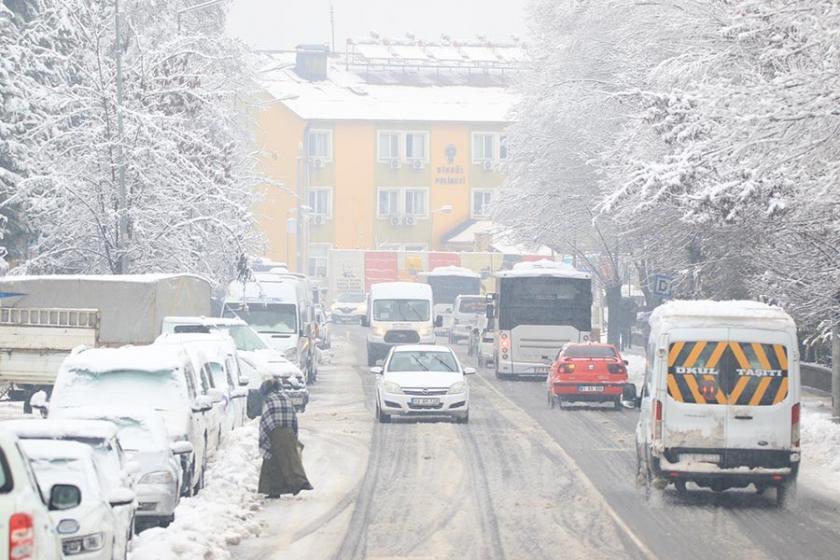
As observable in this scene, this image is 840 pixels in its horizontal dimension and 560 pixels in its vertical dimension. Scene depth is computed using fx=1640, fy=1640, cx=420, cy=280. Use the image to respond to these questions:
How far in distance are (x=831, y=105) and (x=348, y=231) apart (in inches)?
3585

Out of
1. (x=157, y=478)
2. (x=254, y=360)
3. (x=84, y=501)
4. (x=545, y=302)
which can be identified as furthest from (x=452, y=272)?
(x=84, y=501)

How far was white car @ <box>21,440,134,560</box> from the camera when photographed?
1238 cm

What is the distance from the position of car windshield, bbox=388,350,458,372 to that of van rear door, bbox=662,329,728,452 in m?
11.8

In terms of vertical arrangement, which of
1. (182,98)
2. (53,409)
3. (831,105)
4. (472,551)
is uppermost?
(182,98)

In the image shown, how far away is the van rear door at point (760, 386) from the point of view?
20.1 m

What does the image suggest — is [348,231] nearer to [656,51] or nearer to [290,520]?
[656,51]

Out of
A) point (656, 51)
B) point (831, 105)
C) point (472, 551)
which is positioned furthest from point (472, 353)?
point (472, 551)

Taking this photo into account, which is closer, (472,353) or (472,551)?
(472,551)

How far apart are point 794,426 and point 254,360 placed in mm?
17077

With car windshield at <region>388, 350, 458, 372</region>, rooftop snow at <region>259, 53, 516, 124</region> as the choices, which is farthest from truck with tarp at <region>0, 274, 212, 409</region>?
rooftop snow at <region>259, 53, 516, 124</region>

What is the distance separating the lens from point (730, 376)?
66.6ft

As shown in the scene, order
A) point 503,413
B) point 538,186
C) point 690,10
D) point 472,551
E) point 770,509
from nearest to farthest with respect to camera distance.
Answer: point 472,551, point 770,509, point 503,413, point 690,10, point 538,186

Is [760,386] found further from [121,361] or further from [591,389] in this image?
[591,389]

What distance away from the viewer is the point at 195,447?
19.1 m
